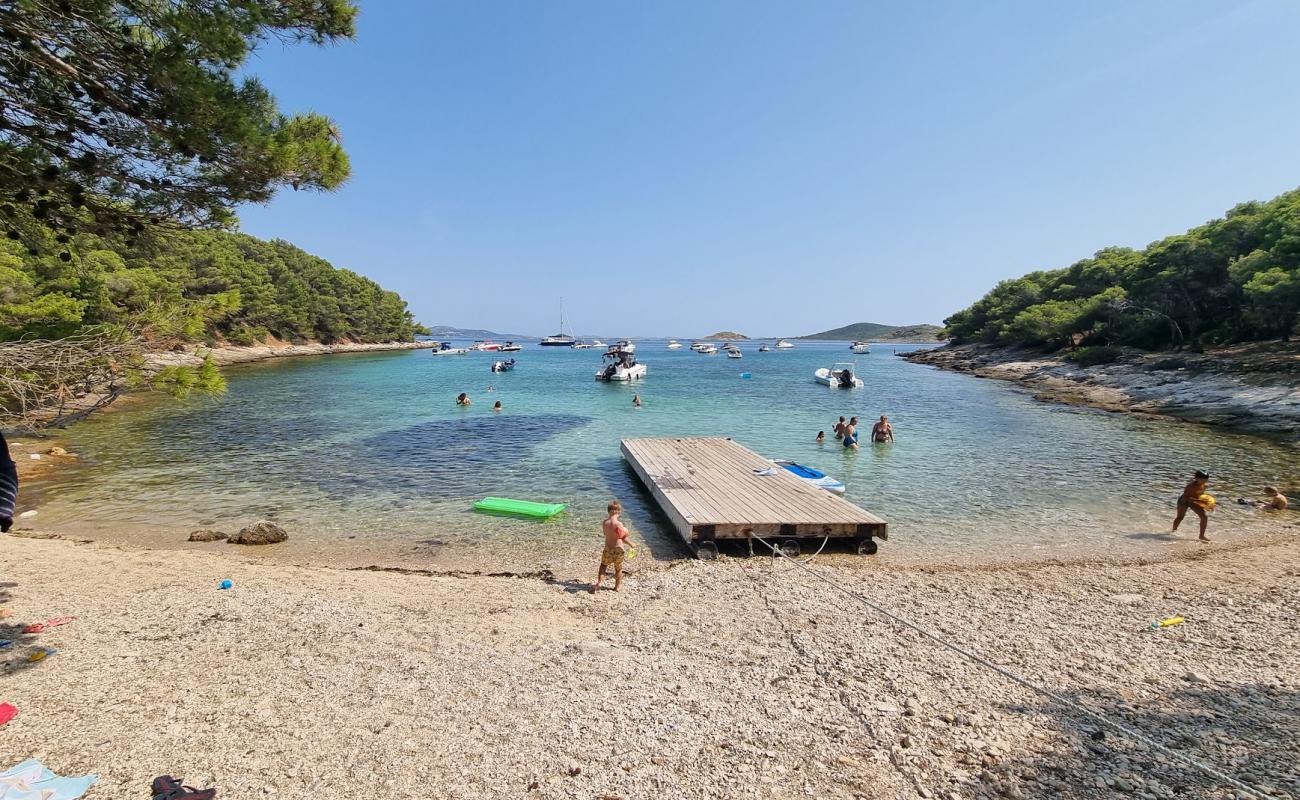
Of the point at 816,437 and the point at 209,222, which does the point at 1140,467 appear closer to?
the point at 816,437

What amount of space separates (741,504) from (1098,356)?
51.2 meters

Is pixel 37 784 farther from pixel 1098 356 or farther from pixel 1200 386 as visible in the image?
pixel 1098 356

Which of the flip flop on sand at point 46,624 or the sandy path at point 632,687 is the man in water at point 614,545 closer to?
the sandy path at point 632,687

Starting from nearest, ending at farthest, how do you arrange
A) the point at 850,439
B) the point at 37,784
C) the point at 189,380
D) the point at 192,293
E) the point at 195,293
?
1. the point at 37,784
2. the point at 189,380
3. the point at 850,439
4. the point at 192,293
5. the point at 195,293

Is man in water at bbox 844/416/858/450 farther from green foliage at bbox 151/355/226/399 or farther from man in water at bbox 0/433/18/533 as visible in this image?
man in water at bbox 0/433/18/533

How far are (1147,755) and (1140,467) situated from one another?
18151 mm

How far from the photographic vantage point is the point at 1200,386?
32375mm

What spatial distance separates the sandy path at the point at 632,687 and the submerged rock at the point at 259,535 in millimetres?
2230

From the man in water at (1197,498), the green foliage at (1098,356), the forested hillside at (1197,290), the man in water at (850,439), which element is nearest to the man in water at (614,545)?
the man in water at (1197,498)

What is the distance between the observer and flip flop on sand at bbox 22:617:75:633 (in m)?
6.41

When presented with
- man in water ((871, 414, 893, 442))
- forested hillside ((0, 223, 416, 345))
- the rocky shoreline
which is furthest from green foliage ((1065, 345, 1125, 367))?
forested hillside ((0, 223, 416, 345))

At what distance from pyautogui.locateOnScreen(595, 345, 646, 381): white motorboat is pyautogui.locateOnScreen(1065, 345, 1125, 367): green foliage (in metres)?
38.3

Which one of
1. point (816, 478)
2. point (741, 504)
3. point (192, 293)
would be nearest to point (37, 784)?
point (741, 504)

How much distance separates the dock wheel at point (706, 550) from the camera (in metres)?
10.4
